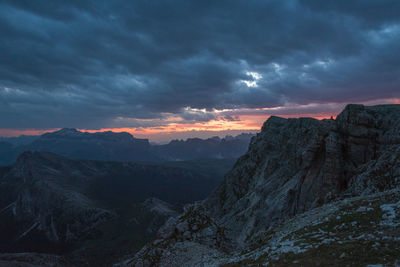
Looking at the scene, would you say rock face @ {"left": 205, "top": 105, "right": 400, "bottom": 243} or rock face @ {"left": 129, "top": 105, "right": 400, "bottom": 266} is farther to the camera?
rock face @ {"left": 205, "top": 105, "right": 400, "bottom": 243}

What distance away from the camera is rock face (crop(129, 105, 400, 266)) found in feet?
142

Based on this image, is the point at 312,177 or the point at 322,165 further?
the point at 312,177

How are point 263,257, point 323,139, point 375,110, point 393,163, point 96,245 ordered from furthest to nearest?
point 96,245
point 323,139
point 375,110
point 393,163
point 263,257

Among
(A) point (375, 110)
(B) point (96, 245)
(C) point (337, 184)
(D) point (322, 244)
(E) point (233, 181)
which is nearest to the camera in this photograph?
(D) point (322, 244)

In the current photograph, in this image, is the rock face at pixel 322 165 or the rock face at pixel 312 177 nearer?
the rock face at pixel 312 177

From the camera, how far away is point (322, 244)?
2267 centimetres

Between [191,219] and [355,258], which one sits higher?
[355,258]

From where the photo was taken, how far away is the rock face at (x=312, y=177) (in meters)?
43.3

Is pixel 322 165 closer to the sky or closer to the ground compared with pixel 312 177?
closer to the sky

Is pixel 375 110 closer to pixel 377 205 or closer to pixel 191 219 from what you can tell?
pixel 377 205

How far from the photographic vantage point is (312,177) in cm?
6462

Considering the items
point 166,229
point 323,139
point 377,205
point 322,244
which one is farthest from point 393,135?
point 166,229

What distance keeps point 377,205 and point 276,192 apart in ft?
171

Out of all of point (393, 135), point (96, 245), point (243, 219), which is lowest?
point (96, 245)
